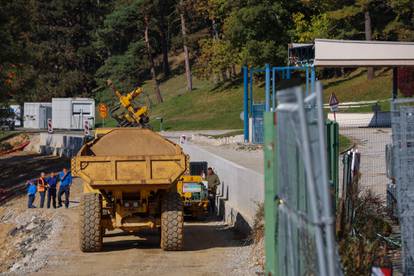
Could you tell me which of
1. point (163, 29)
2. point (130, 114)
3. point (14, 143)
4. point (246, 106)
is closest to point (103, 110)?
point (130, 114)

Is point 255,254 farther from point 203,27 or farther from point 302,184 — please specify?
point 203,27

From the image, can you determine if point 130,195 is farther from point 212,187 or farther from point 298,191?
point 298,191

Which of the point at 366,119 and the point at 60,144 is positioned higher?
the point at 366,119

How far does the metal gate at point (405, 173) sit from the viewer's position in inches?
368

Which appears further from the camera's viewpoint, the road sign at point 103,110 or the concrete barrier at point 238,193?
the road sign at point 103,110

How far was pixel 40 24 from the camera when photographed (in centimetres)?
8556

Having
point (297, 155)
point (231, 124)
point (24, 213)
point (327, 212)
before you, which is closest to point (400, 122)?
point (297, 155)

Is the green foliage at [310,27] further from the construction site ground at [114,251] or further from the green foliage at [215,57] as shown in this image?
the construction site ground at [114,251]

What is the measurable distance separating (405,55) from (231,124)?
24153 mm

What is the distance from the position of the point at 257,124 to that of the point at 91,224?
923 inches

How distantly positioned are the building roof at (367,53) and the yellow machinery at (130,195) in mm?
16860

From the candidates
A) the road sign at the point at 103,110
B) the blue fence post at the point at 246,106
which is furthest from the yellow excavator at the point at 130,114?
the blue fence post at the point at 246,106

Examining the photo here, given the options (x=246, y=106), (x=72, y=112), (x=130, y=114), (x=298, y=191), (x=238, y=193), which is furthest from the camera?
(x=72, y=112)

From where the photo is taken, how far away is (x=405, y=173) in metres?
10.3
